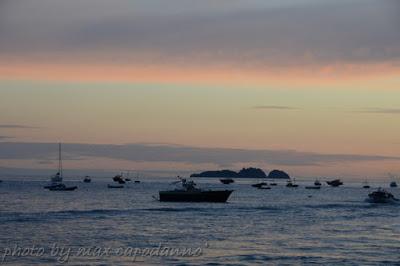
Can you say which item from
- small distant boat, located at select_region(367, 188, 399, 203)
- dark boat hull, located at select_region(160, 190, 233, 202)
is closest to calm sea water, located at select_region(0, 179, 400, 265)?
dark boat hull, located at select_region(160, 190, 233, 202)

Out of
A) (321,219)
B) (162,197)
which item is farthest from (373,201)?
(321,219)

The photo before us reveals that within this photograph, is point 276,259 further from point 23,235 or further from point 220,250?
point 23,235

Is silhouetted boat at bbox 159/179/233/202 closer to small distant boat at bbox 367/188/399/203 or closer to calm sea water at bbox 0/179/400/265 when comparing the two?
calm sea water at bbox 0/179/400/265

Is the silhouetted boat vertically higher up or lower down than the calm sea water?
higher up

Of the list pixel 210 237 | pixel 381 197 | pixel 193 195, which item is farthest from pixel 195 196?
pixel 210 237

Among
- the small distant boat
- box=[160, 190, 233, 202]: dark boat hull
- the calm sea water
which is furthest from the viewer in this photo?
the small distant boat

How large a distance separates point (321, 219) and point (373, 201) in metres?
41.2

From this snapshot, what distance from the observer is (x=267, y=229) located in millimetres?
56406

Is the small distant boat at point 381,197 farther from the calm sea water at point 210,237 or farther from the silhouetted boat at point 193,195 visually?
the calm sea water at point 210,237

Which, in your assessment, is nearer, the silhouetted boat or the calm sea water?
the calm sea water

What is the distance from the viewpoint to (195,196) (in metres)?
95.8

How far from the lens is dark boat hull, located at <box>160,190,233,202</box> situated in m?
95.9

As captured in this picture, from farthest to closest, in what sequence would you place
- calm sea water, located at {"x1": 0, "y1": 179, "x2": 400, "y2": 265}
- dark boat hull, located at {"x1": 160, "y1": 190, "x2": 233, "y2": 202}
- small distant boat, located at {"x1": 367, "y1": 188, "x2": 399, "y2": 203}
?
small distant boat, located at {"x1": 367, "y1": 188, "x2": 399, "y2": 203} < dark boat hull, located at {"x1": 160, "y1": 190, "x2": 233, "y2": 202} < calm sea water, located at {"x1": 0, "y1": 179, "x2": 400, "y2": 265}

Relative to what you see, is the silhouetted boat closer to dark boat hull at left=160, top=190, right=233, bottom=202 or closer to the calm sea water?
dark boat hull at left=160, top=190, right=233, bottom=202
